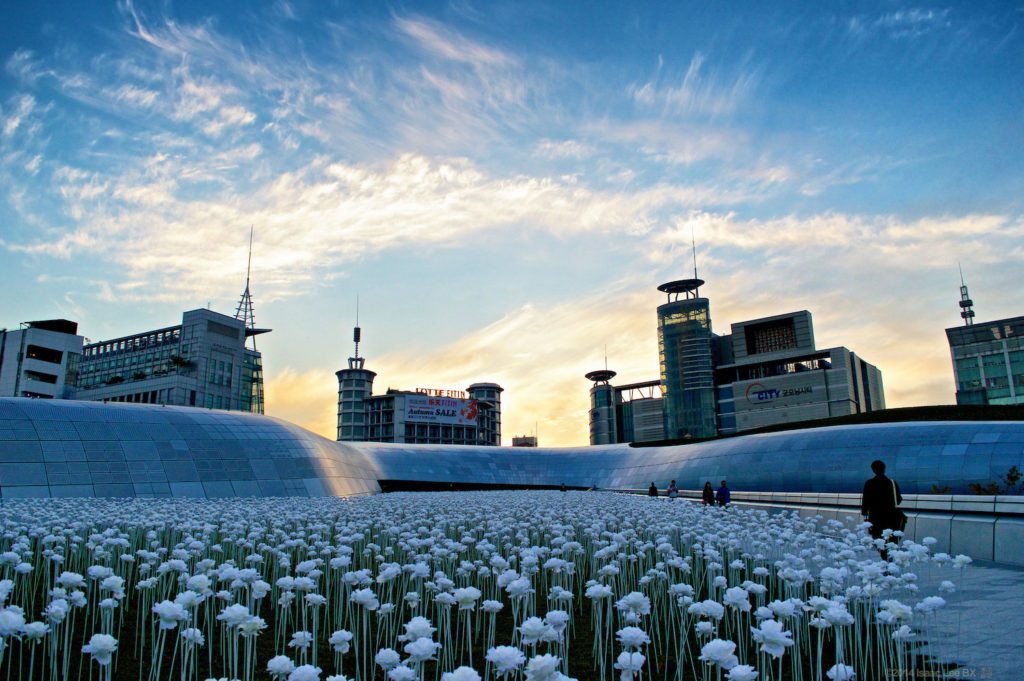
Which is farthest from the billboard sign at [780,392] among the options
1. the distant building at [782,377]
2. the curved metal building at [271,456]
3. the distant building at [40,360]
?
the distant building at [40,360]

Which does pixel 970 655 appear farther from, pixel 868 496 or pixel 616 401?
pixel 616 401

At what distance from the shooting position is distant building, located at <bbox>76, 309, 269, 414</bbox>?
113 meters

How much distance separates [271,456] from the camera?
44.0m

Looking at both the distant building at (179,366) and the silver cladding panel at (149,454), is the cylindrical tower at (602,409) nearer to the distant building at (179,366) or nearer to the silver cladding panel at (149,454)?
the distant building at (179,366)

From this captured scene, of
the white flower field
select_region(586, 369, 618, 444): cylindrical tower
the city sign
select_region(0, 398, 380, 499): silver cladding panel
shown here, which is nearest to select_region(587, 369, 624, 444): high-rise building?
select_region(586, 369, 618, 444): cylindrical tower

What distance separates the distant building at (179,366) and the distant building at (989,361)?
5319 inches

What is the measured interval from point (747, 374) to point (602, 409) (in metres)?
40.2

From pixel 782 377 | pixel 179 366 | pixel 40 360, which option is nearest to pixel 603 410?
pixel 782 377

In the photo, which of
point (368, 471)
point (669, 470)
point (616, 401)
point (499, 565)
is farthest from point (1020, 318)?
point (499, 565)

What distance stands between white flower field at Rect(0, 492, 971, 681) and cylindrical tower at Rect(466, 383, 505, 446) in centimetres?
14006

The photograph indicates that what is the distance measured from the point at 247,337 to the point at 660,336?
3430 inches

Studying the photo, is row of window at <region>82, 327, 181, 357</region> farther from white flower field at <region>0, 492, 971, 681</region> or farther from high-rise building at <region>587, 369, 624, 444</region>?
white flower field at <region>0, 492, 971, 681</region>

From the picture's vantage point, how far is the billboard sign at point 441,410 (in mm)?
142875

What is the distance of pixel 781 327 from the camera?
423ft
